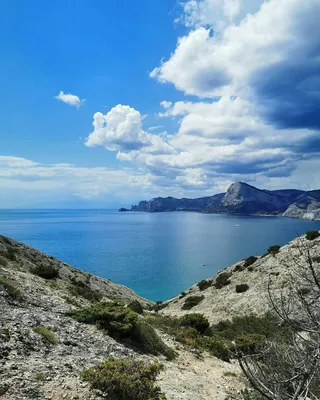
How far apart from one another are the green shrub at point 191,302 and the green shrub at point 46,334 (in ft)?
95.8

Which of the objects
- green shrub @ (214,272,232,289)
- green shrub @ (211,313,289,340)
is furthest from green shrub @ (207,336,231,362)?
green shrub @ (214,272,232,289)

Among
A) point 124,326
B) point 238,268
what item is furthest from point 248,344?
point 238,268

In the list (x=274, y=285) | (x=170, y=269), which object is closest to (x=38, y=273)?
(x=274, y=285)

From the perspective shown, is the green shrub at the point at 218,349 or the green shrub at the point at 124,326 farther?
the green shrub at the point at 218,349

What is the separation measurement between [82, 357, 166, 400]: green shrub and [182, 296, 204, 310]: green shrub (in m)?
30.3

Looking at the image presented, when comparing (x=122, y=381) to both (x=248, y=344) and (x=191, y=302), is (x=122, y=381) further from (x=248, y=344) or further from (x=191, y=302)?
(x=191, y=302)

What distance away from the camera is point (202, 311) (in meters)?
35.4

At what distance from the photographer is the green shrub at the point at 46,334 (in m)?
12.1

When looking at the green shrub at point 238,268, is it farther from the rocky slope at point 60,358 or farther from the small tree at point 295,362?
the small tree at point 295,362

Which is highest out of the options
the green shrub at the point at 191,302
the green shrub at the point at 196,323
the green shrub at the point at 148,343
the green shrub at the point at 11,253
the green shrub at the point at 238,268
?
the green shrub at the point at 11,253

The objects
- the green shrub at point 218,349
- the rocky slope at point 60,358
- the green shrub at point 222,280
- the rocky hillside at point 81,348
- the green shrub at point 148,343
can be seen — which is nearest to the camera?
the rocky slope at point 60,358

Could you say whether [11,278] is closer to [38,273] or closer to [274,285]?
[38,273]

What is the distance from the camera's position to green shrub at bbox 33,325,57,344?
1208 centimetres

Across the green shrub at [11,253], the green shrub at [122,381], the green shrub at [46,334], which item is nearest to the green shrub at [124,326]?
the green shrub at [46,334]
